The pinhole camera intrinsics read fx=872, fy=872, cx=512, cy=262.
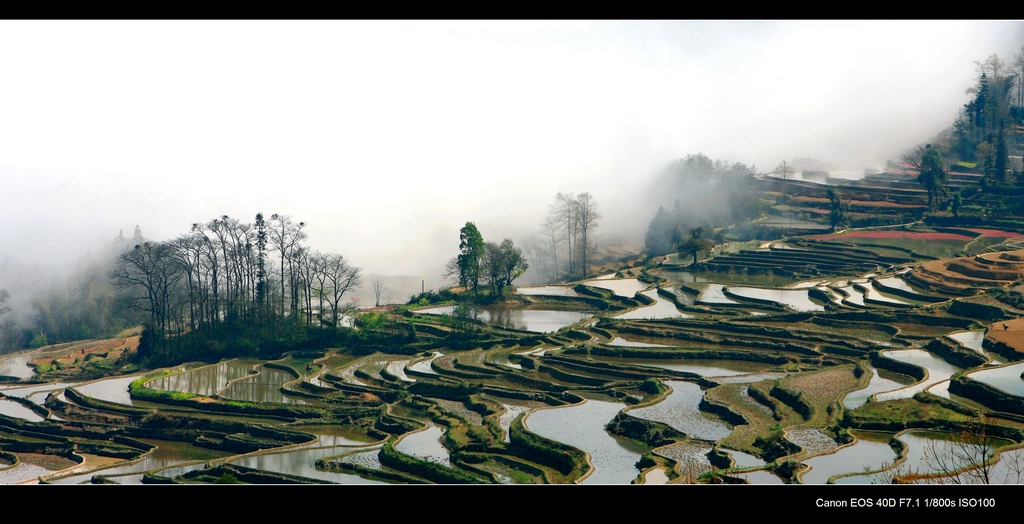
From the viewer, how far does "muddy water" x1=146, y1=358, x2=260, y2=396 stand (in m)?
32.3

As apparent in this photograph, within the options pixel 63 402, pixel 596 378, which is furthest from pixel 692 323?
pixel 63 402

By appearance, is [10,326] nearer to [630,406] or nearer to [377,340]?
[377,340]

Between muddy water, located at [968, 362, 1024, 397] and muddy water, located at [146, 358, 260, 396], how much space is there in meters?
24.9

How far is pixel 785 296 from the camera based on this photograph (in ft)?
137

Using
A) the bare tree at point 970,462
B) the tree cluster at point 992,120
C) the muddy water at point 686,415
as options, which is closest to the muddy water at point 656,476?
the muddy water at point 686,415

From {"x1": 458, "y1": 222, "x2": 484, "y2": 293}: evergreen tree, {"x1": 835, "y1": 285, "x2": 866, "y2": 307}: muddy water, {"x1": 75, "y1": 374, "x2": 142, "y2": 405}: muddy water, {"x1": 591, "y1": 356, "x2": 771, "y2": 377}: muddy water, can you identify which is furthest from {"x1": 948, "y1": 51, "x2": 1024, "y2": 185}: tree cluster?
{"x1": 75, "y1": 374, "x2": 142, "y2": 405}: muddy water

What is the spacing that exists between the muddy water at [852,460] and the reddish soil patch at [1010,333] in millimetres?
10712

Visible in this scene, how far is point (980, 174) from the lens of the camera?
2562 inches

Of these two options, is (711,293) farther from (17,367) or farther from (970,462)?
(17,367)

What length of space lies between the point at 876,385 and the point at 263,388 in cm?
2096

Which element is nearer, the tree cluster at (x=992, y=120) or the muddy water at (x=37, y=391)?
the muddy water at (x=37, y=391)

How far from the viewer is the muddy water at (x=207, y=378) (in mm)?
32344

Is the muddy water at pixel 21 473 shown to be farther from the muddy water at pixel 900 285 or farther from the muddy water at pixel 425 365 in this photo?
the muddy water at pixel 900 285

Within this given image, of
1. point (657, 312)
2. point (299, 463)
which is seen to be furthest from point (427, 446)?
point (657, 312)
